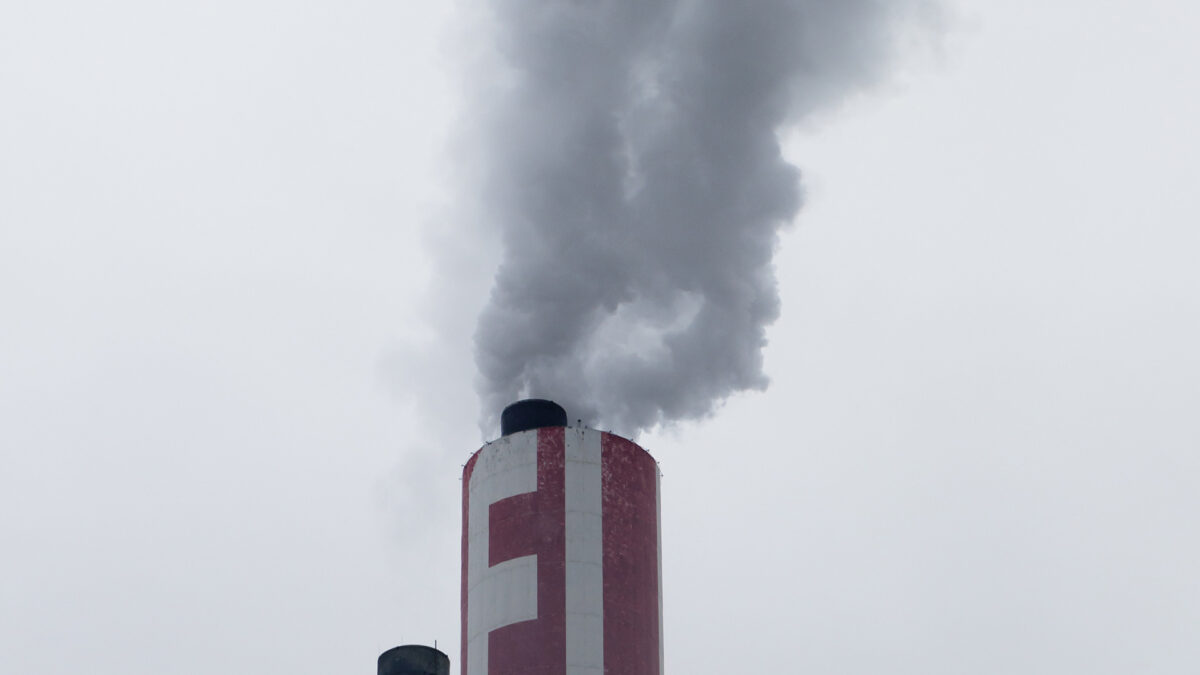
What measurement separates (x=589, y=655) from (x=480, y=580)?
3.75m

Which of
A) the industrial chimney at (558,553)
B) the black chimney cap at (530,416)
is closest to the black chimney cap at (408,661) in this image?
the industrial chimney at (558,553)

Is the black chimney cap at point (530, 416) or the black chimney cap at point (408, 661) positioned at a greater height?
the black chimney cap at point (530, 416)

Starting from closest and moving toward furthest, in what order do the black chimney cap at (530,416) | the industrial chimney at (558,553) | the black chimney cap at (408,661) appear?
1. the industrial chimney at (558,553)
2. the black chimney cap at (408,661)
3. the black chimney cap at (530,416)

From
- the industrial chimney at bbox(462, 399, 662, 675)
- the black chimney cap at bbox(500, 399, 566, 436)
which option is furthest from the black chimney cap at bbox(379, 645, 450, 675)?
the black chimney cap at bbox(500, 399, 566, 436)

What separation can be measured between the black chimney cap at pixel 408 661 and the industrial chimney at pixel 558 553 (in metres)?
0.92

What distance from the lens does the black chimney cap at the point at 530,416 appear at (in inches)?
1702

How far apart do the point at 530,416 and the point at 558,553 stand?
4256 mm

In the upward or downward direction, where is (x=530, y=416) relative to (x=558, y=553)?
upward

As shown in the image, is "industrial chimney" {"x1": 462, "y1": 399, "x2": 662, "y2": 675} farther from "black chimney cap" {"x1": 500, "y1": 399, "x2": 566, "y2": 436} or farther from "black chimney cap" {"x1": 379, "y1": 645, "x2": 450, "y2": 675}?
"black chimney cap" {"x1": 379, "y1": 645, "x2": 450, "y2": 675}

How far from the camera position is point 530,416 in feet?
142

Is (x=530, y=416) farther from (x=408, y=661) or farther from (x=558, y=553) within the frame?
(x=408, y=661)

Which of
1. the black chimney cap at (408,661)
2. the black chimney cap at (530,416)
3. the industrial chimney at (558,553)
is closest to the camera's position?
the industrial chimney at (558,553)

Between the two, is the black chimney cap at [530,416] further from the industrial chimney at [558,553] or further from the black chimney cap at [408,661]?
the black chimney cap at [408,661]

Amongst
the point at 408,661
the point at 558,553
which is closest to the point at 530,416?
the point at 558,553
